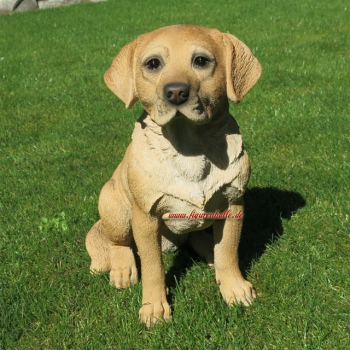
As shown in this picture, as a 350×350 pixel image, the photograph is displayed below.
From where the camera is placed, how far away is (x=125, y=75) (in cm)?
274

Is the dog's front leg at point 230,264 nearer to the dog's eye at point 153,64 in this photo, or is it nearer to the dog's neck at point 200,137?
the dog's neck at point 200,137

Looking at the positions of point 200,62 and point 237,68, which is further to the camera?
point 237,68

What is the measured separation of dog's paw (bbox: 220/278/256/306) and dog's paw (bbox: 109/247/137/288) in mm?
633

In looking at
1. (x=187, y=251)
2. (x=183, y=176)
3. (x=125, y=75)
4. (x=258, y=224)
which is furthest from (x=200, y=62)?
(x=258, y=224)

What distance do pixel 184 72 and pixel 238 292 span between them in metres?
1.46

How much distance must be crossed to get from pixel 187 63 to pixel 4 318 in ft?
6.44

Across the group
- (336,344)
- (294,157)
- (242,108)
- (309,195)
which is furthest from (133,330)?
(242,108)

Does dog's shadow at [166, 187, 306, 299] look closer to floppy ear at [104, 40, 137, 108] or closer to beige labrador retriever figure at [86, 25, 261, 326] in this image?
beige labrador retriever figure at [86, 25, 261, 326]

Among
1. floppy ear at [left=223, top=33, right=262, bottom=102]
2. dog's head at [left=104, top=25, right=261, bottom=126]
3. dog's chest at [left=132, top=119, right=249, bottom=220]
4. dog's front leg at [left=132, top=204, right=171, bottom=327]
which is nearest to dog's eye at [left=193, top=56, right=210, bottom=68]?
dog's head at [left=104, top=25, right=261, bottom=126]

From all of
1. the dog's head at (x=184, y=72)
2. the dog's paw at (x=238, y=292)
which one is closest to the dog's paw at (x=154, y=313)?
the dog's paw at (x=238, y=292)

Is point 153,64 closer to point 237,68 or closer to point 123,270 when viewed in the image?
point 237,68

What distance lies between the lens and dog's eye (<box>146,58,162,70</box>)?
2.58 meters

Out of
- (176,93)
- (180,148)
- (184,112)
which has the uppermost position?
(176,93)

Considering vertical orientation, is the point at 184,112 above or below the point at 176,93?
below
